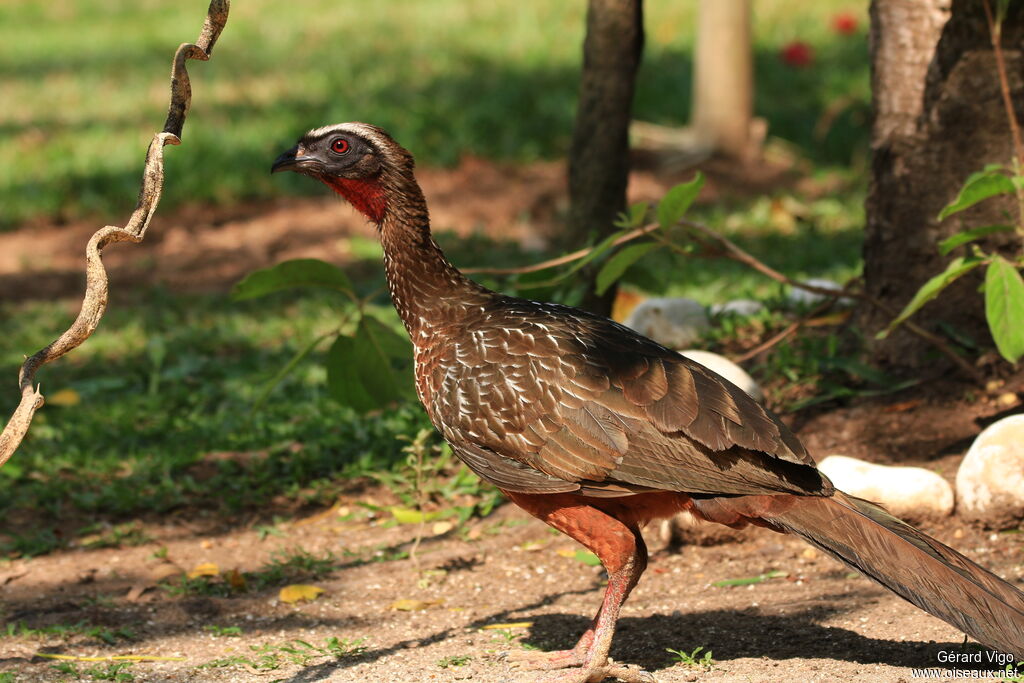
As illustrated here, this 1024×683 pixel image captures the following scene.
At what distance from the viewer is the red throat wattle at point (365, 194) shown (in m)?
4.23

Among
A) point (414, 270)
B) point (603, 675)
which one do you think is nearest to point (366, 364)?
point (414, 270)

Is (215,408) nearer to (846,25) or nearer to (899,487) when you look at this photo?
(899,487)

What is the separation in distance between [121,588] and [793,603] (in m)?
2.58

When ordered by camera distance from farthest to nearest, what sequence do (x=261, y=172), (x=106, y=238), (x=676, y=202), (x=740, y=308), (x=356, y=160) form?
(x=261, y=172) < (x=740, y=308) < (x=676, y=202) < (x=356, y=160) < (x=106, y=238)

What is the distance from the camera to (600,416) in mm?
3730

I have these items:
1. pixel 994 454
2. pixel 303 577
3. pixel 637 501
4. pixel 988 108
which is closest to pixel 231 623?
pixel 303 577

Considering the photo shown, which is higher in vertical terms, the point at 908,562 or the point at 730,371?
the point at 730,371

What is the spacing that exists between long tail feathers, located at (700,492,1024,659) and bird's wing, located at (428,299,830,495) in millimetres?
87

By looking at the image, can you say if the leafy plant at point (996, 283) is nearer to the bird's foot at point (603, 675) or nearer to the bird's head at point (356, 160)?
the bird's foot at point (603, 675)

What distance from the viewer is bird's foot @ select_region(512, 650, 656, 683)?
3.59 meters

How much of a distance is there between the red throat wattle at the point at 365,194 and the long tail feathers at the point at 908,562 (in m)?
1.62

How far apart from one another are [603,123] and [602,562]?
2641 millimetres

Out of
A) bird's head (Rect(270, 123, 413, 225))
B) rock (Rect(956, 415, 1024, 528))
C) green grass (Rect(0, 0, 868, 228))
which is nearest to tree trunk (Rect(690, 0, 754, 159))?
green grass (Rect(0, 0, 868, 228))

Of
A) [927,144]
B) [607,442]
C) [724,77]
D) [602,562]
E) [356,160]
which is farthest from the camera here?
[724,77]
